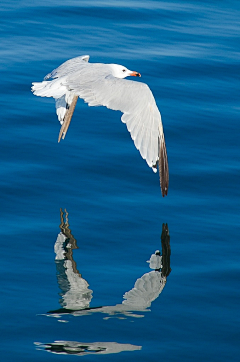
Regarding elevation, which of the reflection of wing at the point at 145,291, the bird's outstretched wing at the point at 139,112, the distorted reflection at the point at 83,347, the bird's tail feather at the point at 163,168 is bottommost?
the distorted reflection at the point at 83,347

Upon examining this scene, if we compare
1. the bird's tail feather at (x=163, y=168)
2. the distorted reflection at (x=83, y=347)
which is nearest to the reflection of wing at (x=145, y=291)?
the distorted reflection at (x=83, y=347)

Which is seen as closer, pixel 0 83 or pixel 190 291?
pixel 190 291

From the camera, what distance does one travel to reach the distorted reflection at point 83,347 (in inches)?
219

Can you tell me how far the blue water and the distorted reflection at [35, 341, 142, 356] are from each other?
1cm

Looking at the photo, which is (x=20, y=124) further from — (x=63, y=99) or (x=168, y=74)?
(x=168, y=74)

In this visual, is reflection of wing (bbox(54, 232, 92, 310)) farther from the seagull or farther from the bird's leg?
the bird's leg

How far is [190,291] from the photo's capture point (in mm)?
6449

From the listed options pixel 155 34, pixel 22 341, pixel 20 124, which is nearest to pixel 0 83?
pixel 20 124

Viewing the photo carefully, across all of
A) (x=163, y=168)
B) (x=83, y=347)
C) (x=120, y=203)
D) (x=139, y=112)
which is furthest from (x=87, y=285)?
(x=139, y=112)

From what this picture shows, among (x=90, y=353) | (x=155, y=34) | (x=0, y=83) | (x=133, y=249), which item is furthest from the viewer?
(x=155, y=34)

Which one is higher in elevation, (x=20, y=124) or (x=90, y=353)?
(x=20, y=124)

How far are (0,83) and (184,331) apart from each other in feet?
21.0

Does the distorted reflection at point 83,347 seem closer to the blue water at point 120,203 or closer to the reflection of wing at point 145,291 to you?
the blue water at point 120,203

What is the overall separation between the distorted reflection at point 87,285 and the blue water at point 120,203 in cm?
2
